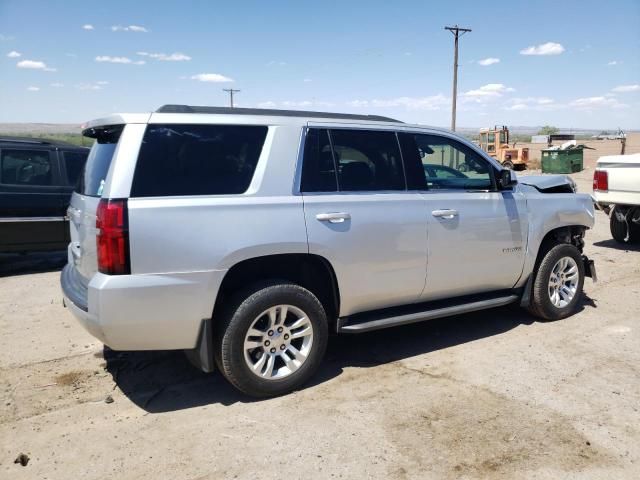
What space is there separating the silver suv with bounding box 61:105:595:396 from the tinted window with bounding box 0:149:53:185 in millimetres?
4078

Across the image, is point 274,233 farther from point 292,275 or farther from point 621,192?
point 621,192

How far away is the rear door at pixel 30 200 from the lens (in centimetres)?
730

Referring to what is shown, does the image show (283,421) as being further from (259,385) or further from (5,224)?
(5,224)

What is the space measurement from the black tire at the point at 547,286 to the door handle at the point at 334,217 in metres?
2.39

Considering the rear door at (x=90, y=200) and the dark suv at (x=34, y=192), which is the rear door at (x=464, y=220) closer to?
the rear door at (x=90, y=200)

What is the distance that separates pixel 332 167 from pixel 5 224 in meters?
5.44

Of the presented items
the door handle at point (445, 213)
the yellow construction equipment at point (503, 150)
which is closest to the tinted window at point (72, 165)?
the door handle at point (445, 213)

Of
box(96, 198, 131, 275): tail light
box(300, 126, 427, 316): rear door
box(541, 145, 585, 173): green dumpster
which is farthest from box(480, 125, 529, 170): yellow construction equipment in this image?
box(96, 198, 131, 275): tail light

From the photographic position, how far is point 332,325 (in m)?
4.22

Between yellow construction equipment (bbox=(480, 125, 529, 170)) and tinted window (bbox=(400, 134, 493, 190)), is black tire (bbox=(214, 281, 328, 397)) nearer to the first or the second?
tinted window (bbox=(400, 134, 493, 190))

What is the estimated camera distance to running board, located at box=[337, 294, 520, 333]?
13.4 ft

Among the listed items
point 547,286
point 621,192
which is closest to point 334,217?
point 547,286

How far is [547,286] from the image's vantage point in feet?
17.2

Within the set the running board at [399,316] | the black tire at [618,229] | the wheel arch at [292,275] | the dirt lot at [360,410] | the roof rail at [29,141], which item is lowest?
the dirt lot at [360,410]
